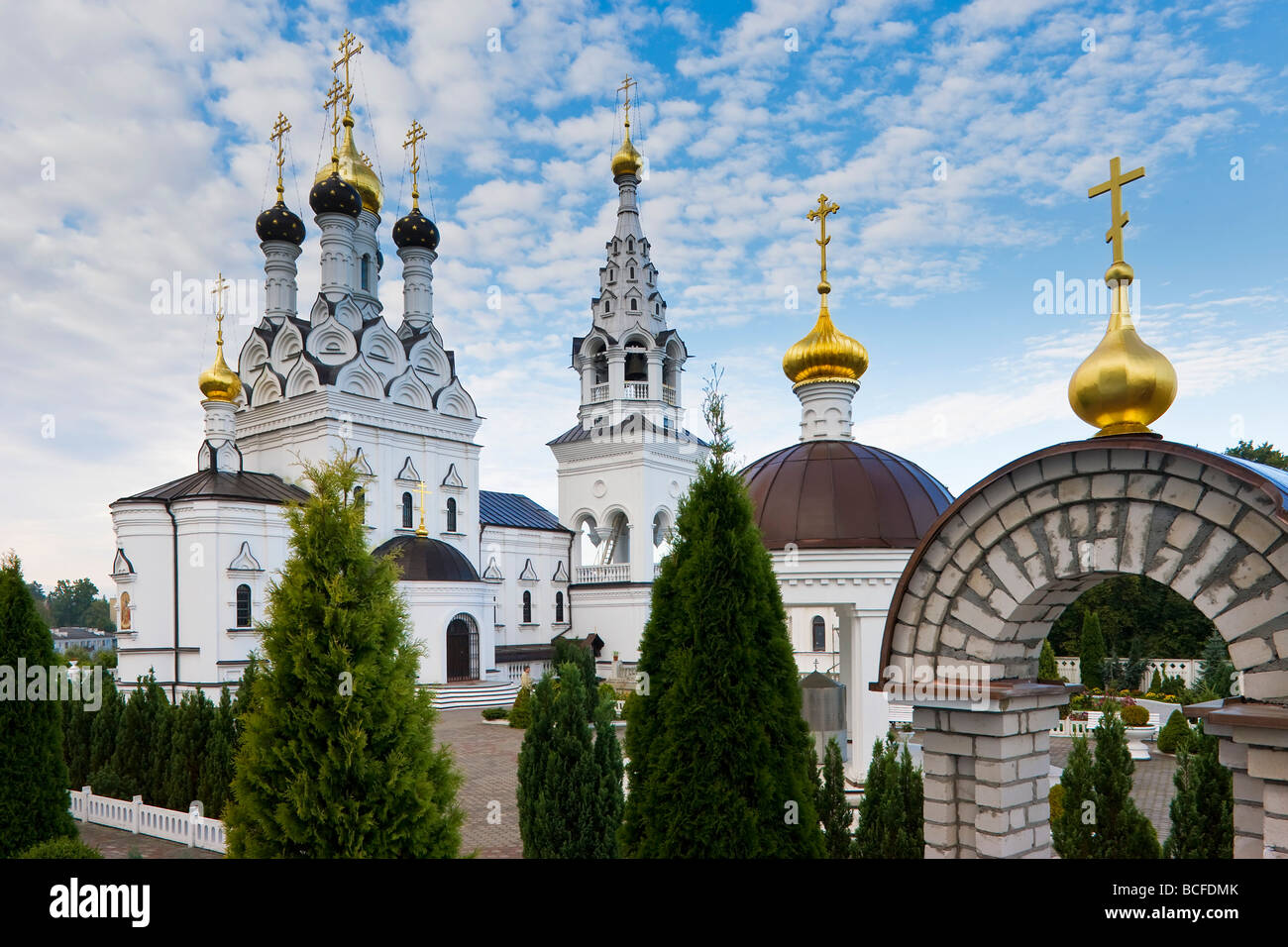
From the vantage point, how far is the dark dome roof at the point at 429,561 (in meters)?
26.6

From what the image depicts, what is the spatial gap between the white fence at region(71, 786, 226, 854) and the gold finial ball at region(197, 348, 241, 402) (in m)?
15.6

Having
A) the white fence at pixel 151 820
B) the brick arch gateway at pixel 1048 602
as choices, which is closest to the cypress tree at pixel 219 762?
the white fence at pixel 151 820

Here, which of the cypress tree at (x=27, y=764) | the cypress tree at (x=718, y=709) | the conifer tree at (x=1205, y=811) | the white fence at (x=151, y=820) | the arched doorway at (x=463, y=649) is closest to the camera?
the cypress tree at (x=718, y=709)

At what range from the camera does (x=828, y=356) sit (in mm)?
11930

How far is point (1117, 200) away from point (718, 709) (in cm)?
436

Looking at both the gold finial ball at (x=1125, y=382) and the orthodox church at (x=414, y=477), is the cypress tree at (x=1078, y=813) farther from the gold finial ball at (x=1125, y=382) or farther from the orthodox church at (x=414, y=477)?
the orthodox church at (x=414, y=477)

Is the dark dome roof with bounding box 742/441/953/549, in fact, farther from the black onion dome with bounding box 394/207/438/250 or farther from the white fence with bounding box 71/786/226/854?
the black onion dome with bounding box 394/207/438/250

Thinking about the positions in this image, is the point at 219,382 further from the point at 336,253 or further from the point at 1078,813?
the point at 1078,813

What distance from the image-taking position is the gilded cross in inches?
203

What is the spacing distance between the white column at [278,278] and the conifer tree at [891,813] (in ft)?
92.7

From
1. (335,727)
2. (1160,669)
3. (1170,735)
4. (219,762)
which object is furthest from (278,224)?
(1160,669)

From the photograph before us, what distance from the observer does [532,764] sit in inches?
342
